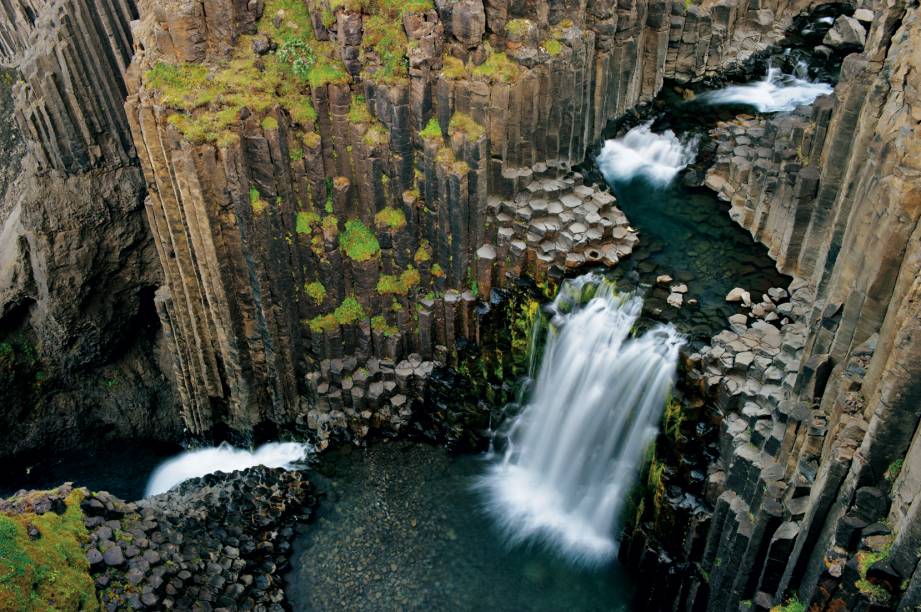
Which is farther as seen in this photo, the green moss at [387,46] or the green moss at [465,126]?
the green moss at [465,126]

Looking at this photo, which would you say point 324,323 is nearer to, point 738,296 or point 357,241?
point 357,241

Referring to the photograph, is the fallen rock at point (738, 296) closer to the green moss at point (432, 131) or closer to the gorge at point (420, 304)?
the gorge at point (420, 304)

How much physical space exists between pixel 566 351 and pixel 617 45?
9145 mm

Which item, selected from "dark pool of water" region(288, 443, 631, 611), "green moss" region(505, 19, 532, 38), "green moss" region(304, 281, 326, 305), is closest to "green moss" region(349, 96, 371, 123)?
"green moss" region(505, 19, 532, 38)

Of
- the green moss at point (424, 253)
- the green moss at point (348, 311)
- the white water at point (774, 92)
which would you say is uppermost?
the white water at point (774, 92)

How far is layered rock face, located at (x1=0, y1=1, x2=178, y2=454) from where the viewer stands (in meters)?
24.5

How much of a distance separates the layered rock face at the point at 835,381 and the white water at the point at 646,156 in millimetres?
3811

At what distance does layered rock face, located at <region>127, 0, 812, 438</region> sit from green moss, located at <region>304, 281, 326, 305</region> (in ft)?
0.18

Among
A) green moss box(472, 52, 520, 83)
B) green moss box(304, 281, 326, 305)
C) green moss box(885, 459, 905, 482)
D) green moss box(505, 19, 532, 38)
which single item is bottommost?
green moss box(304, 281, 326, 305)

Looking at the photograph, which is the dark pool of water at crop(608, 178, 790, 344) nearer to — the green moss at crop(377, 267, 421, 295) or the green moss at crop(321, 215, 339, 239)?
the green moss at crop(377, 267, 421, 295)

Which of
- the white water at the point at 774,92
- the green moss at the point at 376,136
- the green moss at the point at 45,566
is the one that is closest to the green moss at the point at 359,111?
the green moss at the point at 376,136

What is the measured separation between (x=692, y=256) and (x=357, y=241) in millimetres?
8741

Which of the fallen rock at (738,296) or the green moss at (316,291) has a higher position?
the fallen rock at (738,296)

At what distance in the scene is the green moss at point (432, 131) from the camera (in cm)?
2120
